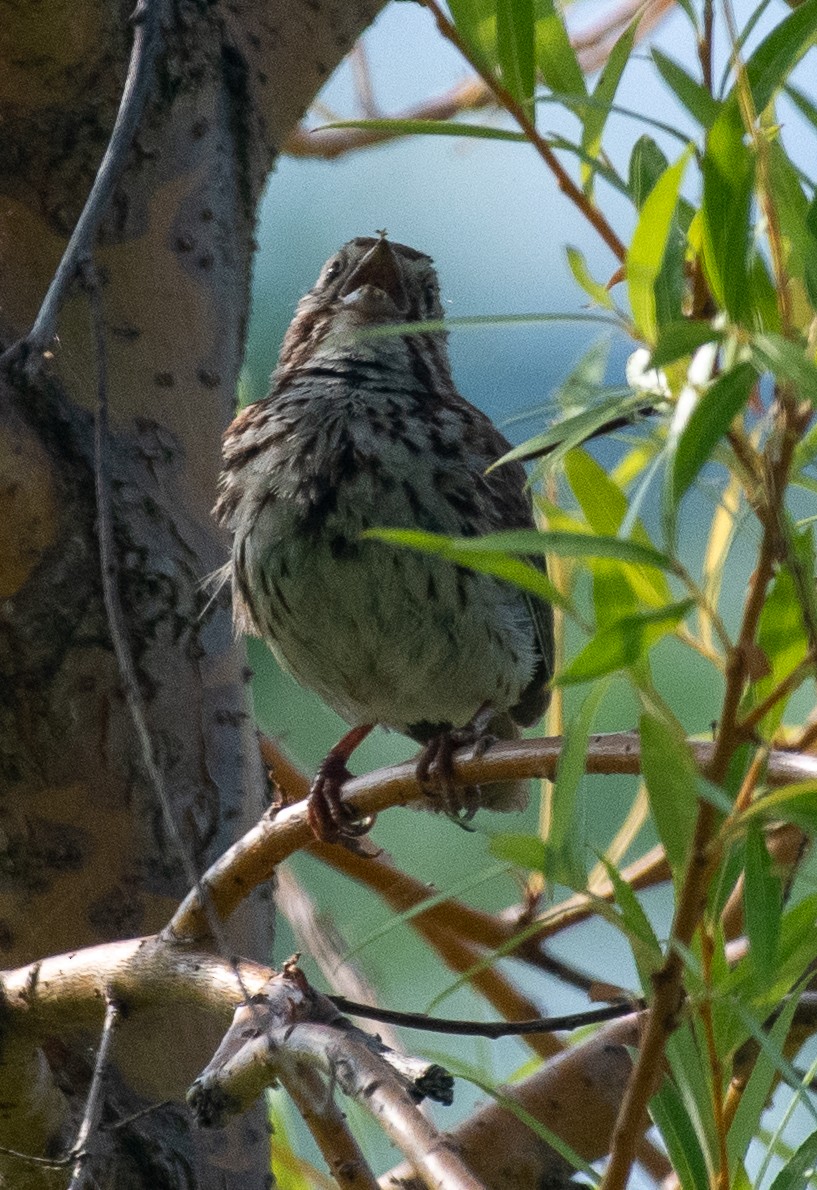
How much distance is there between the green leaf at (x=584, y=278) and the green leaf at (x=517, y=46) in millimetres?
120

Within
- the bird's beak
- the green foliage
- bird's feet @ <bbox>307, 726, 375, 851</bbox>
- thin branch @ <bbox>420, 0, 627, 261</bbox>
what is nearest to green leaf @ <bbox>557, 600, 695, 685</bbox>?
the green foliage

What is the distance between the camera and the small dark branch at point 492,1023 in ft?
5.19

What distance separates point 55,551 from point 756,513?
4.75 ft

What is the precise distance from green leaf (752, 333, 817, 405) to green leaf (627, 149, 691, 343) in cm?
10

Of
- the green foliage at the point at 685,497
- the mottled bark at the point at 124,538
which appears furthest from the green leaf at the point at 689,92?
the mottled bark at the point at 124,538

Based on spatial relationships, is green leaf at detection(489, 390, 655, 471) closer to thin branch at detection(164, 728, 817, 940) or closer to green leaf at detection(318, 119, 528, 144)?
green leaf at detection(318, 119, 528, 144)

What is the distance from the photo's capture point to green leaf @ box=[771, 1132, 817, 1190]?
1.28m

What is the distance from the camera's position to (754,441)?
1.02m

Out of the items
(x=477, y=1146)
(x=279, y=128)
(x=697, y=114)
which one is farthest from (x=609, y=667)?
(x=279, y=128)

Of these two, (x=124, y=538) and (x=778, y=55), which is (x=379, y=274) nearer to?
(x=124, y=538)

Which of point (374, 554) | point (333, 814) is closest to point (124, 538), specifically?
point (374, 554)

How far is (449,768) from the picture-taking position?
1.93 m

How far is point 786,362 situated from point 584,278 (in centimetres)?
37

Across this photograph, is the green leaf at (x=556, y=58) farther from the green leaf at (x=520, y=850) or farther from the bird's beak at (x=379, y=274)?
the bird's beak at (x=379, y=274)
